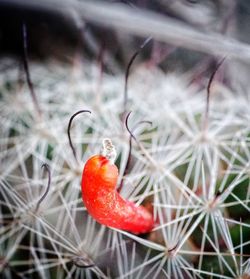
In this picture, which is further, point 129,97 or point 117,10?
point 117,10

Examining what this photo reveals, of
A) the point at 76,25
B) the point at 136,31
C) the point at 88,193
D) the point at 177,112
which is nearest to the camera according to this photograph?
the point at 88,193

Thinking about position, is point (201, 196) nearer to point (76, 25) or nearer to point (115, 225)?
point (115, 225)

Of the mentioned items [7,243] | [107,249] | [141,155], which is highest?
[141,155]

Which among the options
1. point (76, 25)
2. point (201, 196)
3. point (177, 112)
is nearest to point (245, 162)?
point (201, 196)

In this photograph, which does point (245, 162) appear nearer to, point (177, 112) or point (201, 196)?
point (201, 196)

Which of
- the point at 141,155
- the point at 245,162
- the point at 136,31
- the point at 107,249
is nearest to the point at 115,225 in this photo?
the point at 107,249

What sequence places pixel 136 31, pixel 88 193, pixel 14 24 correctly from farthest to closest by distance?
1. pixel 14 24
2. pixel 136 31
3. pixel 88 193

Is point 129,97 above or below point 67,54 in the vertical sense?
above

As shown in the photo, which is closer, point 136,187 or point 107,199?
point 107,199
